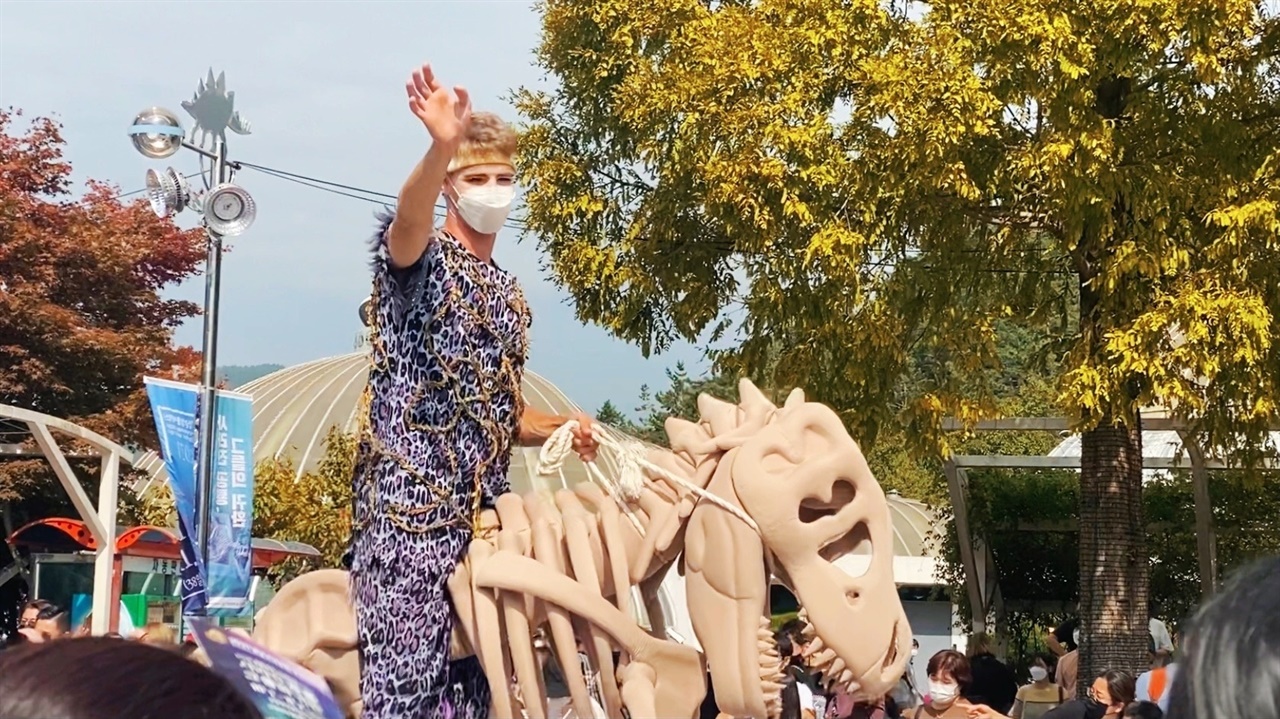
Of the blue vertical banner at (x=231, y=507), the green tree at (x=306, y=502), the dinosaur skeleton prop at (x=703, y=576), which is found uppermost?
the green tree at (x=306, y=502)

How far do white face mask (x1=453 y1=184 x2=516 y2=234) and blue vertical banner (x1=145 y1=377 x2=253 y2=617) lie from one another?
5.77 m

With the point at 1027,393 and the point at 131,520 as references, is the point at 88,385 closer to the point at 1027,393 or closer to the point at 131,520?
the point at 131,520

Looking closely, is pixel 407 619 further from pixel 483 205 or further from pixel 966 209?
pixel 966 209

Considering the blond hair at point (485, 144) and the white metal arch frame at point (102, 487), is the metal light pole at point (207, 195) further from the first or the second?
the blond hair at point (485, 144)

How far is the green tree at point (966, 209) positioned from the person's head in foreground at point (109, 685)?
10163 millimetres

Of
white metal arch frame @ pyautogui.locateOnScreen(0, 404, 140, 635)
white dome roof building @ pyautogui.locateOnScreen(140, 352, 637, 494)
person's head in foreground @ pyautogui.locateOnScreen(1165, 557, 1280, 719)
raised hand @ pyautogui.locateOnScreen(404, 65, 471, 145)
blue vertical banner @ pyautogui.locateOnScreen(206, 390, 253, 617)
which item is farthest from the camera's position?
white dome roof building @ pyautogui.locateOnScreen(140, 352, 637, 494)

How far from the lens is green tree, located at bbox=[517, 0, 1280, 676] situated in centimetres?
1081

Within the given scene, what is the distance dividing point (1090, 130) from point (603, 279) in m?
4.34

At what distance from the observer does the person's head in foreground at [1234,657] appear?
3.51ft

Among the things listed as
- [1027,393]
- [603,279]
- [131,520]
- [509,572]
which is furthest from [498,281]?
[1027,393]

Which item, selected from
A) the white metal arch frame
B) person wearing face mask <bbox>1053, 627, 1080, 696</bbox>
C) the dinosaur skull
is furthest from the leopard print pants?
the white metal arch frame

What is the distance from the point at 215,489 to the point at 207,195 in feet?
6.14

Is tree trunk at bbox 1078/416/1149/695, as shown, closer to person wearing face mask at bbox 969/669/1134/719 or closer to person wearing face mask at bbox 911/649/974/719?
person wearing face mask at bbox 969/669/1134/719

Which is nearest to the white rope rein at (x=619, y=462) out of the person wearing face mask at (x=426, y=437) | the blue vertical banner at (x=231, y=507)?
the person wearing face mask at (x=426, y=437)
